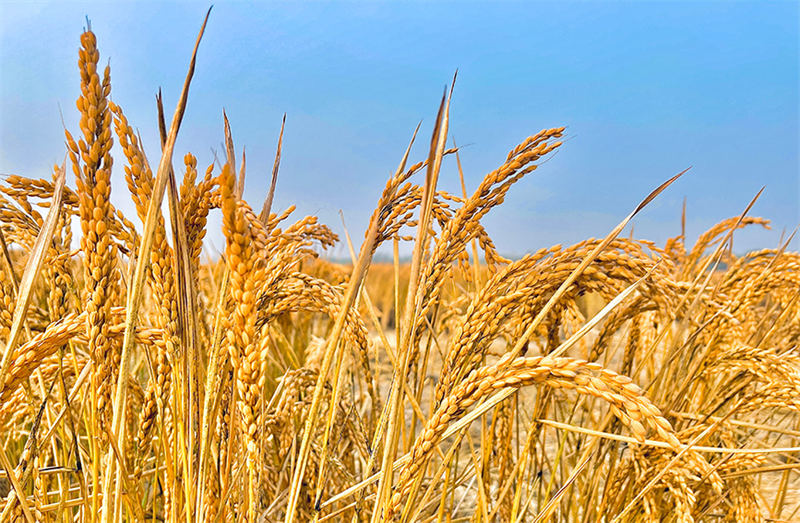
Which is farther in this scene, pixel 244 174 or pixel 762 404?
pixel 762 404

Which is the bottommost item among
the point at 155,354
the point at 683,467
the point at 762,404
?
the point at 683,467

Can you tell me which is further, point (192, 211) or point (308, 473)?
point (308, 473)

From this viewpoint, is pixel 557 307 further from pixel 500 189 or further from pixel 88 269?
pixel 88 269

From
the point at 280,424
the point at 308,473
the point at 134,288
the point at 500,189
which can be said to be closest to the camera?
the point at 134,288

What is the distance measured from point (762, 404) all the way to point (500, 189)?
853 millimetres

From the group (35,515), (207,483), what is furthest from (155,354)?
(35,515)

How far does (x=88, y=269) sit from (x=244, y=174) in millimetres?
249

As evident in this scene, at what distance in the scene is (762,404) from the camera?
134 centimetres

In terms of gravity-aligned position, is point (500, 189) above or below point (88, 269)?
above

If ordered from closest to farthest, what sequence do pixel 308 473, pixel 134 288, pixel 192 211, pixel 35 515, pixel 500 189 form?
pixel 134 288 < pixel 192 211 < pixel 500 189 < pixel 35 515 < pixel 308 473

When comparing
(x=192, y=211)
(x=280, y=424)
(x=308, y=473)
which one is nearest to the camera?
(x=192, y=211)

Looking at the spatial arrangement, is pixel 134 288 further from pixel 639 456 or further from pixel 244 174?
pixel 639 456

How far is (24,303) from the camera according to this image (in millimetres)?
853

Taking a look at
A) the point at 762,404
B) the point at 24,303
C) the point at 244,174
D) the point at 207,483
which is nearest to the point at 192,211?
the point at 244,174
